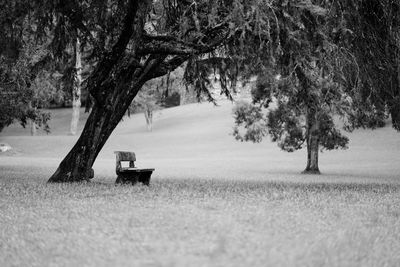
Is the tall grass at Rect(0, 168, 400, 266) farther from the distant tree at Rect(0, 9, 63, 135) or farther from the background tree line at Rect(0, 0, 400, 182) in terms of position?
the distant tree at Rect(0, 9, 63, 135)

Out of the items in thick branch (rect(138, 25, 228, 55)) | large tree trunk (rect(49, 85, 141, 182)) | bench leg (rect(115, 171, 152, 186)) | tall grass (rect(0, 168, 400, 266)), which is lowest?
tall grass (rect(0, 168, 400, 266))

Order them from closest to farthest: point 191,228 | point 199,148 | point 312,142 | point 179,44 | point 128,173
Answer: point 191,228, point 179,44, point 128,173, point 312,142, point 199,148

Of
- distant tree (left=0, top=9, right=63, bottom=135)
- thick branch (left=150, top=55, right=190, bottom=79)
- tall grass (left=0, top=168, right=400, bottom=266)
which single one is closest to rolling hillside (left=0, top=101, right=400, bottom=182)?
distant tree (left=0, top=9, right=63, bottom=135)

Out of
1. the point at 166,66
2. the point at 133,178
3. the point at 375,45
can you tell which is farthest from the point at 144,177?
the point at 375,45

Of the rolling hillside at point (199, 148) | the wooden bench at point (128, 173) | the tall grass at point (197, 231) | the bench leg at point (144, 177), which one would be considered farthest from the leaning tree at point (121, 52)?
the rolling hillside at point (199, 148)

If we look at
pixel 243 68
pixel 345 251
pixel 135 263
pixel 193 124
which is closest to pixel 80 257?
pixel 135 263

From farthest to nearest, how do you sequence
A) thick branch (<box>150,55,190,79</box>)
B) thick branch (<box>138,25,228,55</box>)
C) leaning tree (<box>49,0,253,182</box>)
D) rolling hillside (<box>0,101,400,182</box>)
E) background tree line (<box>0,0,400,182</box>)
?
rolling hillside (<box>0,101,400,182</box>)
thick branch (<box>150,55,190,79</box>)
leaning tree (<box>49,0,253,182</box>)
thick branch (<box>138,25,228,55</box>)
background tree line (<box>0,0,400,182</box>)

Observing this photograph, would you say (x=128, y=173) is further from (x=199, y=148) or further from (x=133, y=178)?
(x=199, y=148)

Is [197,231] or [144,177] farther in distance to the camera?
[144,177]

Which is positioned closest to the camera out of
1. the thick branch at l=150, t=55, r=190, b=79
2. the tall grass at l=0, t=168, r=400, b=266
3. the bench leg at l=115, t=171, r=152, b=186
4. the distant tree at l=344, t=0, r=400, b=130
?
the tall grass at l=0, t=168, r=400, b=266

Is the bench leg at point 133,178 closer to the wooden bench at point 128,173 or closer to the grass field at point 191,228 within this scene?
the wooden bench at point 128,173

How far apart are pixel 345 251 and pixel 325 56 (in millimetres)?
9293

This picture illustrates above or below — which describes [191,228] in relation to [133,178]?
below

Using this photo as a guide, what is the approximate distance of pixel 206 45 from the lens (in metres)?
14.7
